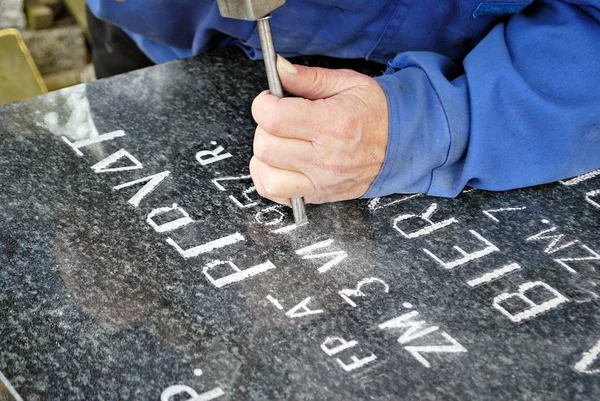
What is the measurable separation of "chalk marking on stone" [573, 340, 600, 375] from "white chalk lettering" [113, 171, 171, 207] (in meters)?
0.45

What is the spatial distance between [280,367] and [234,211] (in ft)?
0.74

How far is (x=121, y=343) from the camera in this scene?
0.62m

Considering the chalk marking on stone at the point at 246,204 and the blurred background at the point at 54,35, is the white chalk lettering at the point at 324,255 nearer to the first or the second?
the chalk marking on stone at the point at 246,204

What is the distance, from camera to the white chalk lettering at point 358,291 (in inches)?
26.7

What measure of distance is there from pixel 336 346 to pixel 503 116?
36cm

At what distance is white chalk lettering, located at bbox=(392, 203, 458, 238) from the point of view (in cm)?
77

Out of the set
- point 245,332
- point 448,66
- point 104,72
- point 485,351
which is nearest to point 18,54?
point 104,72

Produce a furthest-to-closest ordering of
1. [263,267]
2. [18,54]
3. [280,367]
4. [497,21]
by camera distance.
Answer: [18,54]
[497,21]
[263,267]
[280,367]

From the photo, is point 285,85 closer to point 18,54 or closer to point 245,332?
point 245,332

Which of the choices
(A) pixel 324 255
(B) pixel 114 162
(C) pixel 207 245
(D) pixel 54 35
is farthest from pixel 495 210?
(D) pixel 54 35

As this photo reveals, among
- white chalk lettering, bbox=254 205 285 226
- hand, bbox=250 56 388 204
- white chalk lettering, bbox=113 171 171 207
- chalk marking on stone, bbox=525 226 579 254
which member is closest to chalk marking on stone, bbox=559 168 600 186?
chalk marking on stone, bbox=525 226 579 254

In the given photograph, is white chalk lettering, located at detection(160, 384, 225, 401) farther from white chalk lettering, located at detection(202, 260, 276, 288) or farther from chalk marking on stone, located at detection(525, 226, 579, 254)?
chalk marking on stone, located at detection(525, 226, 579, 254)

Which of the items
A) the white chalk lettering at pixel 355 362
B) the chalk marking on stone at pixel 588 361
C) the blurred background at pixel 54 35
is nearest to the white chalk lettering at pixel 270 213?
the white chalk lettering at pixel 355 362

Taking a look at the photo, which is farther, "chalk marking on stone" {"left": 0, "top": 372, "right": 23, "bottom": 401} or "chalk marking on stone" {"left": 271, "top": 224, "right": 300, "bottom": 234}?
"chalk marking on stone" {"left": 271, "top": 224, "right": 300, "bottom": 234}
